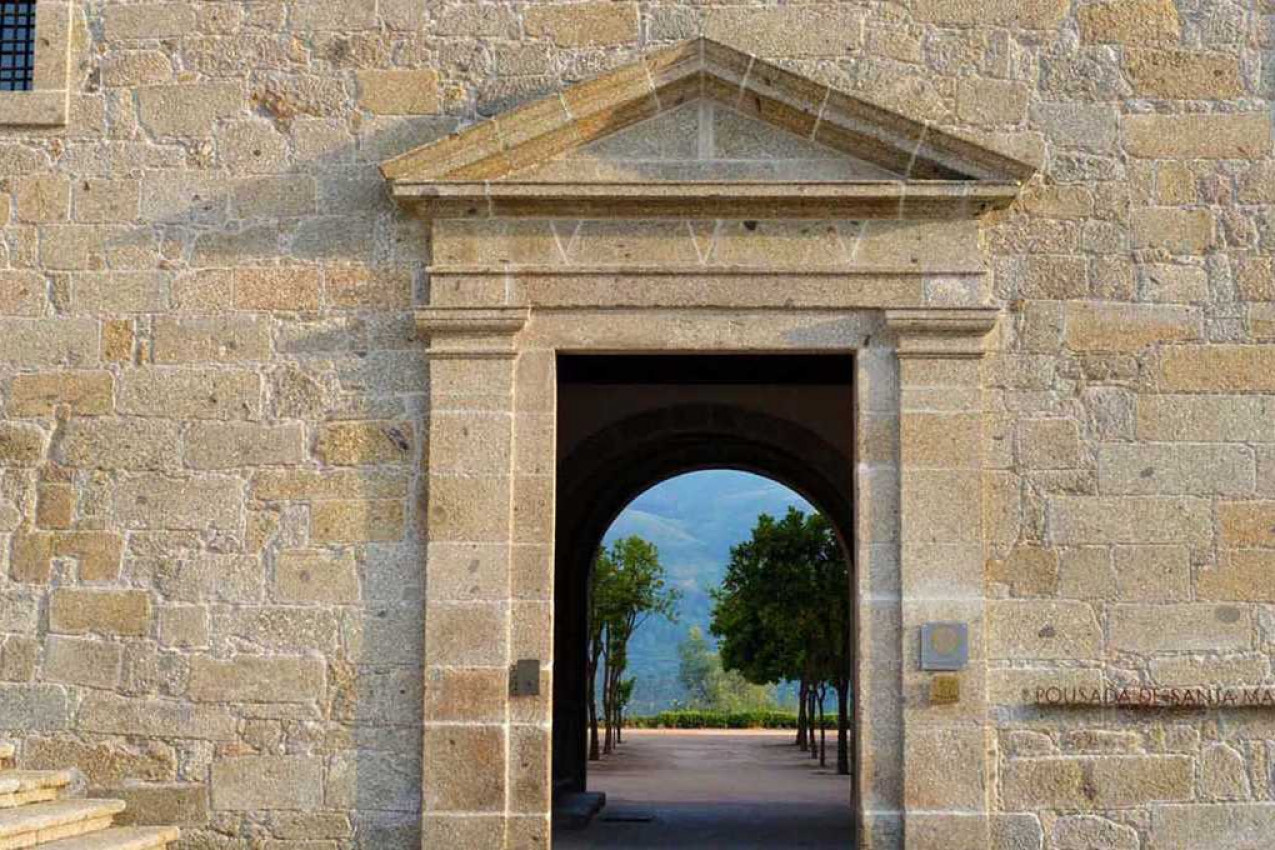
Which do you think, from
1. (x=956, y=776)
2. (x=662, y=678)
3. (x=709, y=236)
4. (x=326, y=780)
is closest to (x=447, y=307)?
(x=709, y=236)

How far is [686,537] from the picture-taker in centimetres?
16600

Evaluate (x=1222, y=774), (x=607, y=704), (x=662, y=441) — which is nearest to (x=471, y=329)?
(x=1222, y=774)

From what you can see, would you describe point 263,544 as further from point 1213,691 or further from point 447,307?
point 1213,691

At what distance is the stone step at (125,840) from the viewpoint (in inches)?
248

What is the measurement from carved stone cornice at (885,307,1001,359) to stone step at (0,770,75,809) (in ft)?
13.7

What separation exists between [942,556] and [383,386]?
8.64ft

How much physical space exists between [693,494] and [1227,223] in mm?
181662

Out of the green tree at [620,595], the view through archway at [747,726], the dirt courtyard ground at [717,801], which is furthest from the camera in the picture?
the green tree at [620,595]

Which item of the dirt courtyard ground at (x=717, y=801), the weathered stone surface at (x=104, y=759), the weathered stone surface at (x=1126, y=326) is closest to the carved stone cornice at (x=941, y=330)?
the weathered stone surface at (x=1126, y=326)

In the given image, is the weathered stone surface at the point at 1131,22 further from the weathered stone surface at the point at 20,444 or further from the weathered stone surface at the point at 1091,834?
the weathered stone surface at the point at 20,444

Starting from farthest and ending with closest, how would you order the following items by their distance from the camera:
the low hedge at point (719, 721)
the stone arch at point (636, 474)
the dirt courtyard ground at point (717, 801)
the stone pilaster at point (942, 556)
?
1. the low hedge at point (719, 721)
2. the stone arch at point (636, 474)
3. the dirt courtyard ground at point (717, 801)
4. the stone pilaster at point (942, 556)

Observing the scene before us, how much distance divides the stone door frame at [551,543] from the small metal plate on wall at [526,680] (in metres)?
0.03

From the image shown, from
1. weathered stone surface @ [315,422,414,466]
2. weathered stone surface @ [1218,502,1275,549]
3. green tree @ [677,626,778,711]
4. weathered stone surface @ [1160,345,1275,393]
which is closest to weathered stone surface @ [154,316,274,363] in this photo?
weathered stone surface @ [315,422,414,466]

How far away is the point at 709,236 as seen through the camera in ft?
23.3
